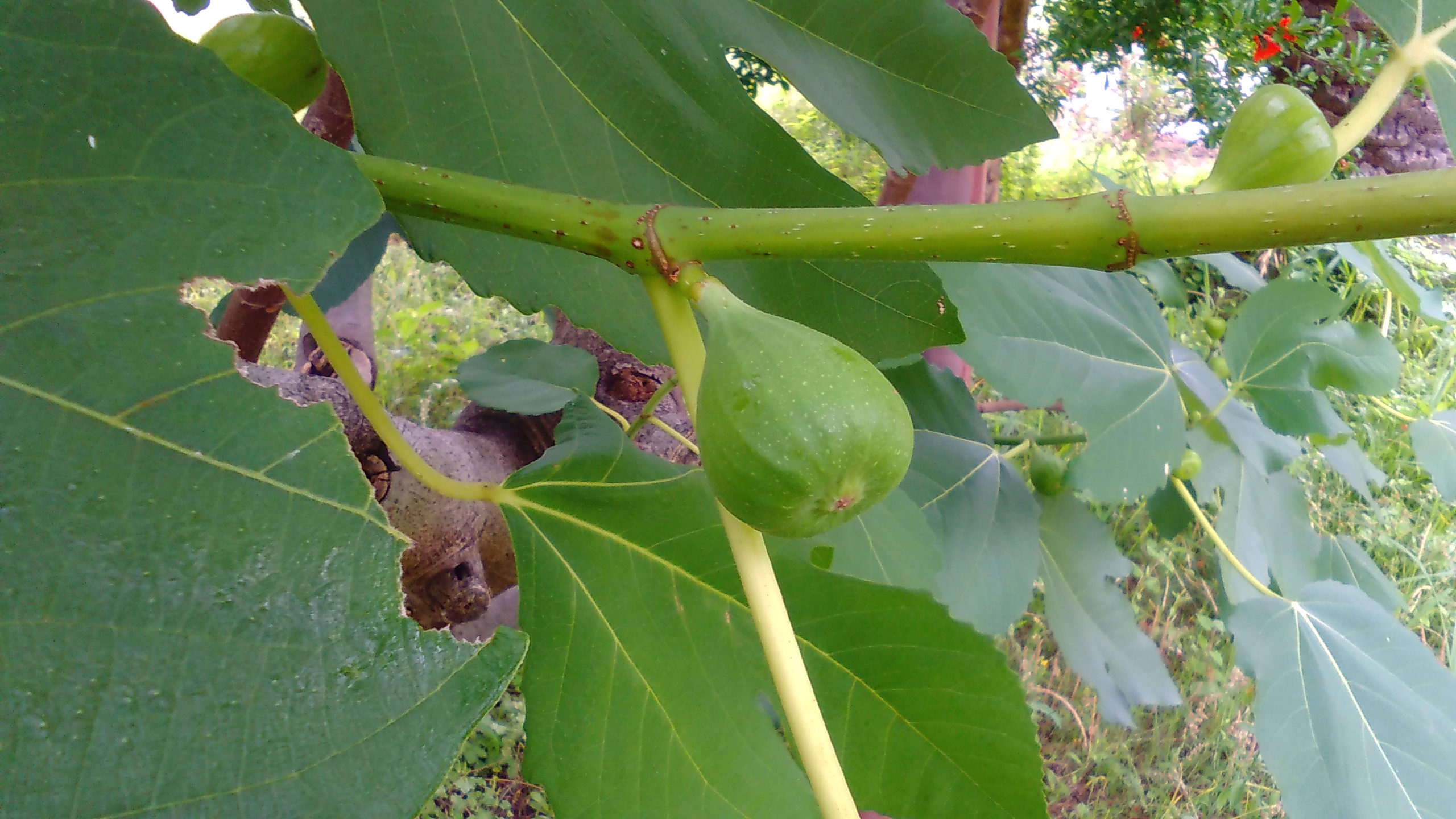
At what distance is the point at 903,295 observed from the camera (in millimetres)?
589

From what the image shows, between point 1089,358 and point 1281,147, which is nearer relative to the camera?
point 1281,147

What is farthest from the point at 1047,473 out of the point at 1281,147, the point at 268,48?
the point at 268,48

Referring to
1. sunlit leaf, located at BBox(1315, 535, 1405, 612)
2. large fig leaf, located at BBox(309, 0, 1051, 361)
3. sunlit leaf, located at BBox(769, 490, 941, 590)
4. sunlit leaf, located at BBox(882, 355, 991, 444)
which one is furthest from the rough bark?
large fig leaf, located at BBox(309, 0, 1051, 361)

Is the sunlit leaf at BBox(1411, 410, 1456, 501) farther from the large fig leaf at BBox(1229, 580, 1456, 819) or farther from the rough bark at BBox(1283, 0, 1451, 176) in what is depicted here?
the rough bark at BBox(1283, 0, 1451, 176)

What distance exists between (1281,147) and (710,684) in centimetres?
47

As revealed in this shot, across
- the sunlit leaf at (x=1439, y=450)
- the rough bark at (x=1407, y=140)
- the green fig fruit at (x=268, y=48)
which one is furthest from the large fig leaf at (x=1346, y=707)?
the rough bark at (x=1407, y=140)

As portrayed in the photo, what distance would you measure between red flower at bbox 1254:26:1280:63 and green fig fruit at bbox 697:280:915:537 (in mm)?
2342

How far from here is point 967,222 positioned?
0.33 meters

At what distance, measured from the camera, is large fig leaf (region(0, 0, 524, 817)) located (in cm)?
29

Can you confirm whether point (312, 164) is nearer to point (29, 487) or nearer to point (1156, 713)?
point (29, 487)

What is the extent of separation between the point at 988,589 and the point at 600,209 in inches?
40.5

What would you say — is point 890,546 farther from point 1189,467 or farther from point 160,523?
point 1189,467

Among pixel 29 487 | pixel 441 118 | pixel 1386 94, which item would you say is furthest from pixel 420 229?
pixel 1386 94

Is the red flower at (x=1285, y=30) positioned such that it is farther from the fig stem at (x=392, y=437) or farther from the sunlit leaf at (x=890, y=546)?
the fig stem at (x=392, y=437)
